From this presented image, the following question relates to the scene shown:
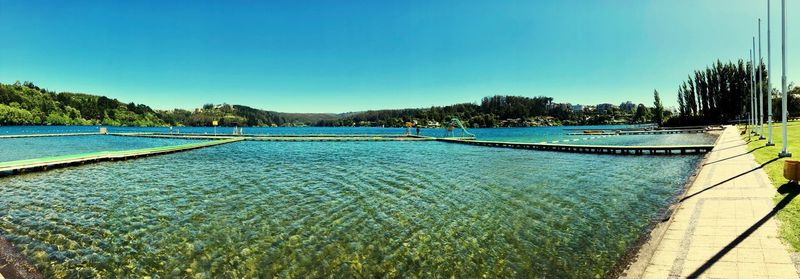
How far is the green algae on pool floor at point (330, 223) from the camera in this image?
873 cm

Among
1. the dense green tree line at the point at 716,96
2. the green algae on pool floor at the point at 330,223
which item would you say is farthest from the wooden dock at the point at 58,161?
the dense green tree line at the point at 716,96

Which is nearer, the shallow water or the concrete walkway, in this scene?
the concrete walkway

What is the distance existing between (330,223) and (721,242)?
376 inches

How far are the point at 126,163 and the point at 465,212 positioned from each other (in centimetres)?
2853

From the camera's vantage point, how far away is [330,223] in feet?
39.6

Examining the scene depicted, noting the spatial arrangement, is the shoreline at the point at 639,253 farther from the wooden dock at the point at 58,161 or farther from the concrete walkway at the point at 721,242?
the wooden dock at the point at 58,161

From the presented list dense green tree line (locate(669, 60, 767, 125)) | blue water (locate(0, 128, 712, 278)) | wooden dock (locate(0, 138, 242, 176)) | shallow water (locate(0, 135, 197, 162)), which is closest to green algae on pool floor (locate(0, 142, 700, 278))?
blue water (locate(0, 128, 712, 278))

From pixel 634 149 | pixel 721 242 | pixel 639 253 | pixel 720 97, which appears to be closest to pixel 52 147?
pixel 639 253

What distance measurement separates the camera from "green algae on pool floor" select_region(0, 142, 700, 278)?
8.73 m

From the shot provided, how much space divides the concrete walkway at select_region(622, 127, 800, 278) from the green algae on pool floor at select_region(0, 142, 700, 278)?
3.57 feet

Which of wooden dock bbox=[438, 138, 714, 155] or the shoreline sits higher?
wooden dock bbox=[438, 138, 714, 155]

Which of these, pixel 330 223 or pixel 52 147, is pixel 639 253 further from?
pixel 52 147

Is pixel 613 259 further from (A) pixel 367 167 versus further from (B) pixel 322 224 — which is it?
(A) pixel 367 167

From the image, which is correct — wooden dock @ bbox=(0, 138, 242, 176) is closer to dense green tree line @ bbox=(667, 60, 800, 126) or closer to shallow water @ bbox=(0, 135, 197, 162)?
shallow water @ bbox=(0, 135, 197, 162)
